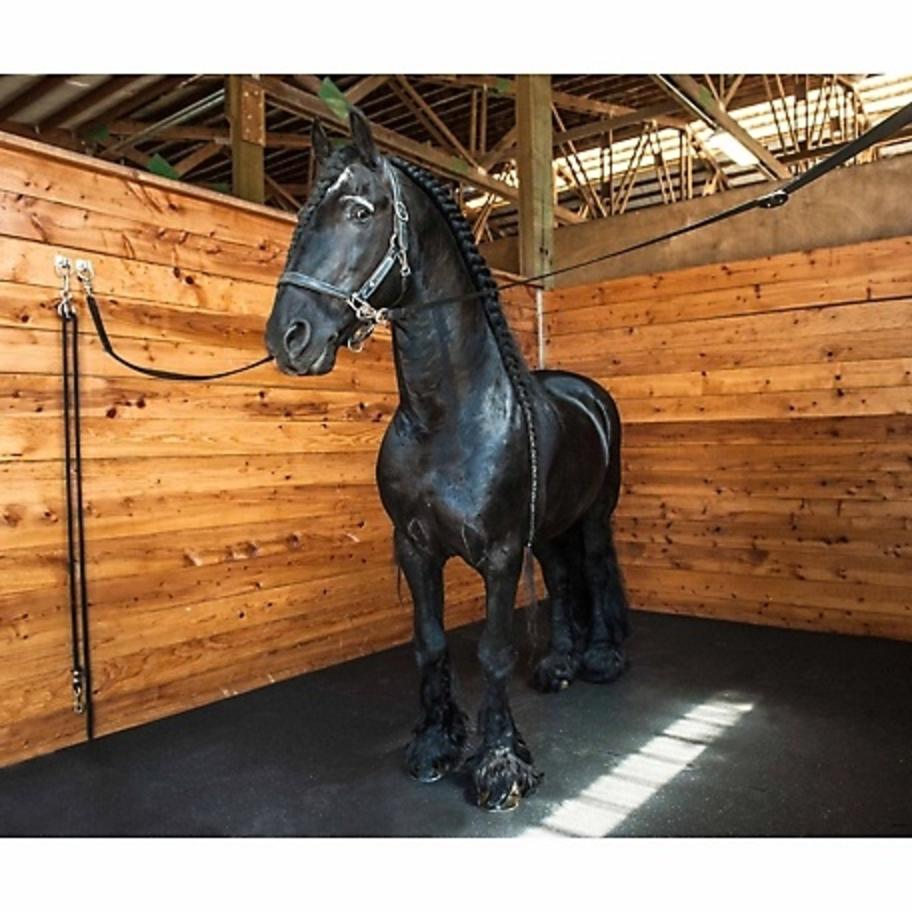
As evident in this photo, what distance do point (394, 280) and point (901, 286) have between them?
2.58 m

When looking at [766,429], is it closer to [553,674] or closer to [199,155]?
[553,674]

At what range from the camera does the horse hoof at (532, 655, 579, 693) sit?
2.82m

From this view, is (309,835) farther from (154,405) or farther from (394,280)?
(154,405)

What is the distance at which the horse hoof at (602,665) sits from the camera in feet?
9.57

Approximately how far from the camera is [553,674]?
284 centimetres

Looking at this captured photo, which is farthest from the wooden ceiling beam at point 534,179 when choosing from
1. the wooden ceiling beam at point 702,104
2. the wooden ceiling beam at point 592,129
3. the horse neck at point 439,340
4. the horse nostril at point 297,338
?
the horse nostril at point 297,338

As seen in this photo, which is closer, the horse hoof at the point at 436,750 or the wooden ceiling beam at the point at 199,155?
the horse hoof at the point at 436,750

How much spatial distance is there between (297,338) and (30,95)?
3864 mm

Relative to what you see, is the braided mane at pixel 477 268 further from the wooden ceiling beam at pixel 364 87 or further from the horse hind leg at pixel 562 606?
the wooden ceiling beam at pixel 364 87

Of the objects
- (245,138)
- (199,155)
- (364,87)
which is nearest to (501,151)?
(364,87)

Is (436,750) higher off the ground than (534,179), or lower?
lower

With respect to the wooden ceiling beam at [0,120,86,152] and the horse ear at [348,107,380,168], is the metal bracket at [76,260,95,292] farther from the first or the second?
the wooden ceiling beam at [0,120,86,152]

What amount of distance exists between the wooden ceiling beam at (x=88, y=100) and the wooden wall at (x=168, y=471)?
211cm

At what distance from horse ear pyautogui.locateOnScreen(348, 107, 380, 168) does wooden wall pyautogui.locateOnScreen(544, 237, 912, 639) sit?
255 centimetres
